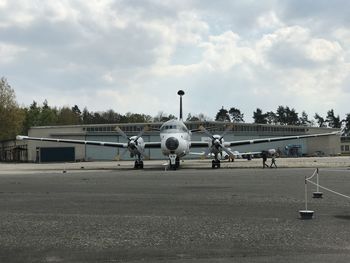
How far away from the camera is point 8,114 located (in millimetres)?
90875

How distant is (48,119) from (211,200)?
130 metres

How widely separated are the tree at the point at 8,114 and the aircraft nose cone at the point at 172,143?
186ft

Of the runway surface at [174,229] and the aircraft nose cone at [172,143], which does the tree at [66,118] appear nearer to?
the aircraft nose cone at [172,143]

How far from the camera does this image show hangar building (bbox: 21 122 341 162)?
10081 centimetres

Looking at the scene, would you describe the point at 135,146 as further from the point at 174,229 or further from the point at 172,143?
the point at 174,229

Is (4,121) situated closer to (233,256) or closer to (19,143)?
(19,143)

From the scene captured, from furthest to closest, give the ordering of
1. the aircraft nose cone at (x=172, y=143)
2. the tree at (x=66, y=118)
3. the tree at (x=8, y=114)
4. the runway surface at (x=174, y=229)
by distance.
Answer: the tree at (x=66, y=118) < the tree at (x=8, y=114) < the aircraft nose cone at (x=172, y=143) < the runway surface at (x=174, y=229)

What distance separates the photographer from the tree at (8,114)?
90875mm

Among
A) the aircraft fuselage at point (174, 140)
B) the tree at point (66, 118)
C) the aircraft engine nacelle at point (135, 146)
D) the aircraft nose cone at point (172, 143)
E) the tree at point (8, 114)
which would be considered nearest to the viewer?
the aircraft nose cone at point (172, 143)

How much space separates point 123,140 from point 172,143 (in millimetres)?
64016

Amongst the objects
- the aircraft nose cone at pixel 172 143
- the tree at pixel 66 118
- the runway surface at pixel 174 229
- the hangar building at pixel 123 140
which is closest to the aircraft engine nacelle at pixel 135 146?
the aircraft nose cone at pixel 172 143

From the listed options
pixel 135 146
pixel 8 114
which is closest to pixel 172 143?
pixel 135 146

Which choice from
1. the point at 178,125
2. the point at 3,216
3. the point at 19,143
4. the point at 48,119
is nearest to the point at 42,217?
the point at 3,216

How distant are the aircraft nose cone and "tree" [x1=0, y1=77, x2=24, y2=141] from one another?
186 ft
